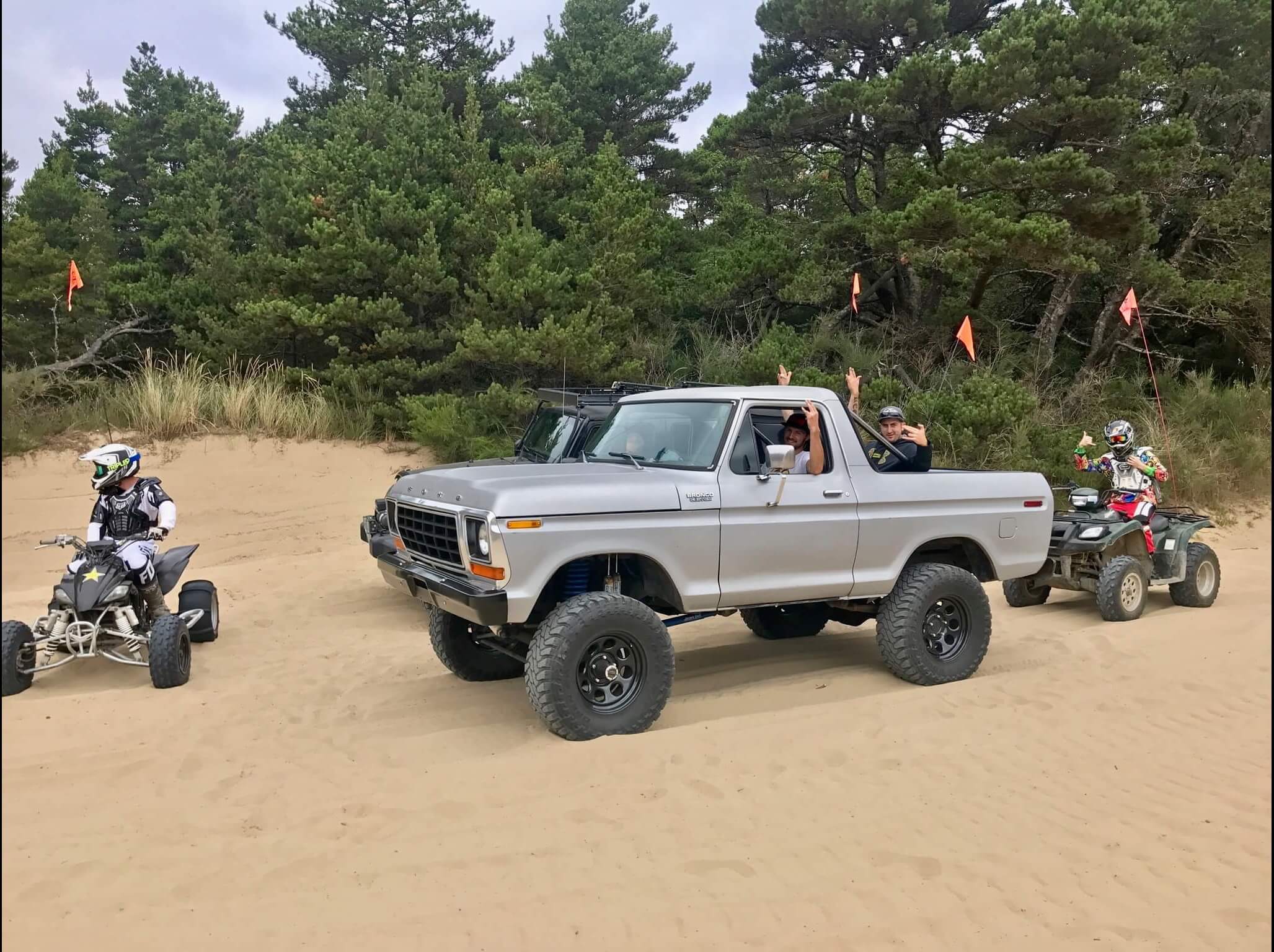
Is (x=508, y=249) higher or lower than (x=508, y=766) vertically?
higher

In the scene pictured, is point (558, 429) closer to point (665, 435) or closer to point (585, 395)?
Answer: point (585, 395)

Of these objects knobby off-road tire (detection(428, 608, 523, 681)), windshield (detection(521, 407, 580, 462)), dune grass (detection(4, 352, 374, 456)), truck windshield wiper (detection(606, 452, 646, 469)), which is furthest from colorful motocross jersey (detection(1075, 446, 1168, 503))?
dune grass (detection(4, 352, 374, 456))

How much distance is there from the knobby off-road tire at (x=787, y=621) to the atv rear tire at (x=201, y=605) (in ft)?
15.4

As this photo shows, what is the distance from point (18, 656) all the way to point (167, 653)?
978 millimetres

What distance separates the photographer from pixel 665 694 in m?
5.75

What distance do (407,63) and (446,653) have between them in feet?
70.8

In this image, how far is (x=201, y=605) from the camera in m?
8.16

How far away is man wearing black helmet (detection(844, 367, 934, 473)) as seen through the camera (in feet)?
23.1

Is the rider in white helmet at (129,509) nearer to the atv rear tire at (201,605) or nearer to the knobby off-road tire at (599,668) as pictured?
the atv rear tire at (201,605)

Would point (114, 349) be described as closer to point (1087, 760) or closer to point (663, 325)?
point (663, 325)

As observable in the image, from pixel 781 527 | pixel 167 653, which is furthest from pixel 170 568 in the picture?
pixel 781 527

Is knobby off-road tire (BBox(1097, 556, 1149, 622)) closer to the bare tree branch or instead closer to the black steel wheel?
the black steel wheel

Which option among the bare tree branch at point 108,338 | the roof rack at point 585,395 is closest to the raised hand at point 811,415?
the roof rack at point 585,395

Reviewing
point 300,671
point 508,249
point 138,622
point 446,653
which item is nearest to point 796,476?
A: point 446,653
